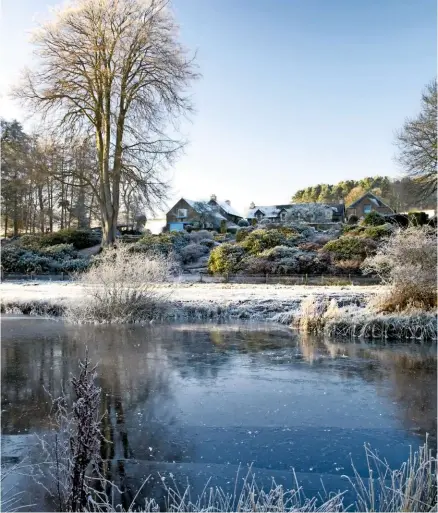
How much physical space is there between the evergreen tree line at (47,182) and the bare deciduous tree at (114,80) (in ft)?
2.57

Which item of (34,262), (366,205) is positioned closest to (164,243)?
(34,262)

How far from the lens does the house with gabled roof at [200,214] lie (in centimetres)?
4253

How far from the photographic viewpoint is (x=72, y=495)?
3412 mm

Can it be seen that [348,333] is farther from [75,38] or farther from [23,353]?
[75,38]

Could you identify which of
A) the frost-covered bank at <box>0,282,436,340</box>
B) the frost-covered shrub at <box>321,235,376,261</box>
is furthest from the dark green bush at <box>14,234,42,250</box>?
the frost-covered shrub at <box>321,235,376,261</box>

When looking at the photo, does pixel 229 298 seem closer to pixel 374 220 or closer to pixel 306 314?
pixel 306 314

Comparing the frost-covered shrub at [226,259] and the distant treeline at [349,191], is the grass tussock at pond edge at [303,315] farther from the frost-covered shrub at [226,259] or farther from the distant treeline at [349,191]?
the distant treeline at [349,191]

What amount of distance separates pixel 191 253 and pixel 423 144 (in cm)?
1483

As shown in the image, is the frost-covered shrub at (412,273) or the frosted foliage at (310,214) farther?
the frosted foliage at (310,214)

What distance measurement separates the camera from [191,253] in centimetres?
2384

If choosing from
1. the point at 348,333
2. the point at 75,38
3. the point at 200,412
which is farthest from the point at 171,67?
the point at 200,412

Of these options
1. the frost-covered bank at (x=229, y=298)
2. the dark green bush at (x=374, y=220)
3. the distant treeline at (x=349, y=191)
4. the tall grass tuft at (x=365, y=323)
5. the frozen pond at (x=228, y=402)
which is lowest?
the frozen pond at (x=228, y=402)

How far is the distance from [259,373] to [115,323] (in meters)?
5.63

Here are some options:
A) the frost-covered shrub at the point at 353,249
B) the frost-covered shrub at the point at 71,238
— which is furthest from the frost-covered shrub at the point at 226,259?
the frost-covered shrub at the point at 71,238
